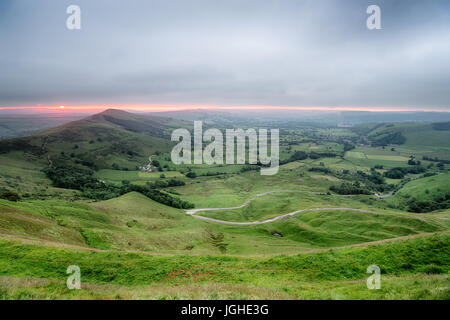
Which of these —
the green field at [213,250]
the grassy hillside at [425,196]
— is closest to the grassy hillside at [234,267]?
the green field at [213,250]

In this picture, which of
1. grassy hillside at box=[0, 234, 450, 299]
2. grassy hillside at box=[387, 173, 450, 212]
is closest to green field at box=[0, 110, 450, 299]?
grassy hillside at box=[0, 234, 450, 299]

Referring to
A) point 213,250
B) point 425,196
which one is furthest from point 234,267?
point 425,196

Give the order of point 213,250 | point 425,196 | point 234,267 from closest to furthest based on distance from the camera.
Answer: point 234,267, point 213,250, point 425,196

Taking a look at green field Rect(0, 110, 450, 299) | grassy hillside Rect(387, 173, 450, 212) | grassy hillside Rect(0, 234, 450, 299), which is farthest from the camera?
grassy hillside Rect(387, 173, 450, 212)

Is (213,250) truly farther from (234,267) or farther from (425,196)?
(425,196)

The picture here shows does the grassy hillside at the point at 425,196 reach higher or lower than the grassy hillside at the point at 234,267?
lower

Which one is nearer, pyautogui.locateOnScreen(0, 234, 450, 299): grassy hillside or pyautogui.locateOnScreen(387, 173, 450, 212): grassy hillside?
pyautogui.locateOnScreen(0, 234, 450, 299): grassy hillside

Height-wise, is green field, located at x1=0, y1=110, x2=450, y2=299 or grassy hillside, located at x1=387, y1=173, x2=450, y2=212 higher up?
green field, located at x1=0, y1=110, x2=450, y2=299

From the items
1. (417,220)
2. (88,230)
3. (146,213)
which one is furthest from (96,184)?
(417,220)

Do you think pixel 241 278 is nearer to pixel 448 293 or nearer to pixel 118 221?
pixel 448 293

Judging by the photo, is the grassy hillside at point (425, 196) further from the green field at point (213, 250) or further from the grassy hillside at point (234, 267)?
the grassy hillside at point (234, 267)

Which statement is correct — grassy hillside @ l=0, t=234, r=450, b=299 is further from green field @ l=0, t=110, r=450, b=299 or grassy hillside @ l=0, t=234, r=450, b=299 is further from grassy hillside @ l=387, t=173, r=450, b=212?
grassy hillside @ l=387, t=173, r=450, b=212
